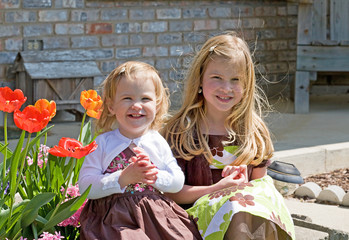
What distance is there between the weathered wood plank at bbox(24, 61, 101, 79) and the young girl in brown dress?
17.6 ft

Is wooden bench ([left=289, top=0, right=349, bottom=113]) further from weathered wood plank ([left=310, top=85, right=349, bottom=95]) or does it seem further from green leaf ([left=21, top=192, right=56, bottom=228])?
green leaf ([left=21, top=192, right=56, bottom=228])

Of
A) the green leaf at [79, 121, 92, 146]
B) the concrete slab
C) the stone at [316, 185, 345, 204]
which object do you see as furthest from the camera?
the stone at [316, 185, 345, 204]

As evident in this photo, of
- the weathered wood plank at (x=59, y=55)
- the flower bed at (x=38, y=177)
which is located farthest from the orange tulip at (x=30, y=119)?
the weathered wood plank at (x=59, y=55)

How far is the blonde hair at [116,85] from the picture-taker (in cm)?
268

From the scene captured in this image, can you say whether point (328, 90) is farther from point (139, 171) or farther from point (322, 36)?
point (139, 171)

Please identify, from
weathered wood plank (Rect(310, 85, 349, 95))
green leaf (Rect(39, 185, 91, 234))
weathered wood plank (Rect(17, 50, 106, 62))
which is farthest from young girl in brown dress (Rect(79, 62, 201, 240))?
weathered wood plank (Rect(310, 85, 349, 95))

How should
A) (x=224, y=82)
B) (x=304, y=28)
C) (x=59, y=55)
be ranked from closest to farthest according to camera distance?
(x=224, y=82) → (x=304, y=28) → (x=59, y=55)

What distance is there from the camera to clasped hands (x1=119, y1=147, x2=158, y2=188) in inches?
96.6

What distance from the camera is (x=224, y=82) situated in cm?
298

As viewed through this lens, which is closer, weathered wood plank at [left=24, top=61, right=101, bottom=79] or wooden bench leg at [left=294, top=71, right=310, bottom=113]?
weathered wood plank at [left=24, top=61, right=101, bottom=79]

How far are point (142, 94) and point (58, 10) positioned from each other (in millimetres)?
6024

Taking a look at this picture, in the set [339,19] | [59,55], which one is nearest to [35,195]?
[59,55]

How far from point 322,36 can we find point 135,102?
20.2 feet

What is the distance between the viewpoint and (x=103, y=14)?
870 cm
